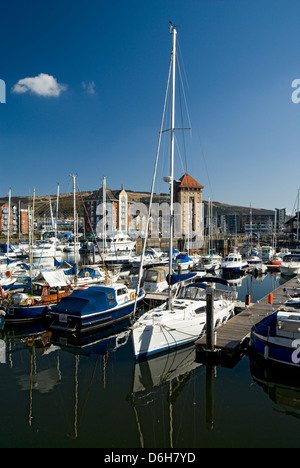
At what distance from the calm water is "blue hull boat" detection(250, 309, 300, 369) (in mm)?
737

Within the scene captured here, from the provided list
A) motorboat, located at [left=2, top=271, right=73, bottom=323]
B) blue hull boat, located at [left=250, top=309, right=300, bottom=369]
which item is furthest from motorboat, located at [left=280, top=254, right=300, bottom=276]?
motorboat, located at [left=2, top=271, right=73, bottom=323]

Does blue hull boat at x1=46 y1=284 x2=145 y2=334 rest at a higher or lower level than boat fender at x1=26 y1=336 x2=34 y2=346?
higher

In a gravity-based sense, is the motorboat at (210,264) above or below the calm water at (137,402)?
above

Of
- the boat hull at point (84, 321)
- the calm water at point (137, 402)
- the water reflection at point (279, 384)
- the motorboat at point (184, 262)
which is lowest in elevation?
the water reflection at point (279, 384)

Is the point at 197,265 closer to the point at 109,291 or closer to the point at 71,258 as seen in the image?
the point at 109,291

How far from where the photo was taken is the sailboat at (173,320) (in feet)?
43.8

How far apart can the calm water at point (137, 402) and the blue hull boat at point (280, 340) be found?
737 millimetres

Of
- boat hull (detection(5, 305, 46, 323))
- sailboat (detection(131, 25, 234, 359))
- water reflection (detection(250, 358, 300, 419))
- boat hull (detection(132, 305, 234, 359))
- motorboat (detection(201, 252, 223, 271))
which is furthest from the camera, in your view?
motorboat (detection(201, 252, 223, 271))

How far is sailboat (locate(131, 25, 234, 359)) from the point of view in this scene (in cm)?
1334

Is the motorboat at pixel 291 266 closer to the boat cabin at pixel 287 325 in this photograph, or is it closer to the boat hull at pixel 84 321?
the boat hull at pixel 84 321

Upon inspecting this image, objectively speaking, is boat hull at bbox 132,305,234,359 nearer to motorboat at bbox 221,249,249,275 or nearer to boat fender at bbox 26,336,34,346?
boat fender at bbox 26,336,34,346

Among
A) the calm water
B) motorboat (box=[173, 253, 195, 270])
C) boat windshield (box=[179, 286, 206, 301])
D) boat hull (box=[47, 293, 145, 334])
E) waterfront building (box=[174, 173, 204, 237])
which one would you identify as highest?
waterfront building (box=[174, 173, 204, 237])

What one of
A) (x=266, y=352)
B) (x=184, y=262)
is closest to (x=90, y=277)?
(x=184, y=262)

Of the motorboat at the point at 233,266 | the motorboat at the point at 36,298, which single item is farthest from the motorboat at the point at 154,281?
the motorboat at the point at 233,266
